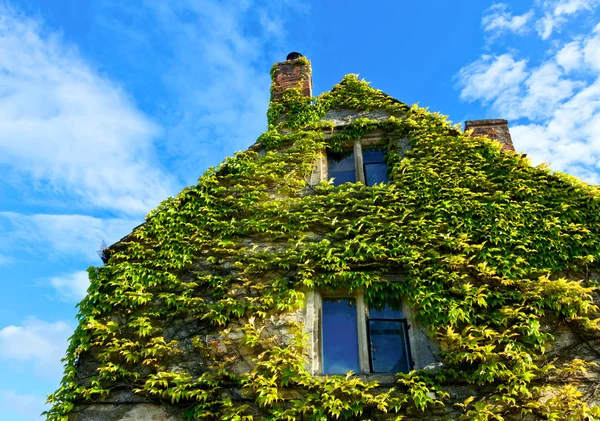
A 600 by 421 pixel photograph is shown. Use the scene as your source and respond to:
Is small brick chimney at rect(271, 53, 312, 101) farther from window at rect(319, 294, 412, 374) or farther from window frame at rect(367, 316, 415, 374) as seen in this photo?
window frame at rect(367, 316, 415, 374)

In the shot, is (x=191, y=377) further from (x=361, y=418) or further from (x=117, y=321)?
(x=361, y=418)

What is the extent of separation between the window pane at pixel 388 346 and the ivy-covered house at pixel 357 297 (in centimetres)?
3

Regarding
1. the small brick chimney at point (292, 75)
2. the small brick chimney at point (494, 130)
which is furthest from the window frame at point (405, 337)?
the small brick chimney at point (292, 75)

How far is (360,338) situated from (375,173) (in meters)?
3.43

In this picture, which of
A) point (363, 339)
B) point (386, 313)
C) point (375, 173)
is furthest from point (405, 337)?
point (375, 173)

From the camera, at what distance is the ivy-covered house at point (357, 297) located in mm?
5832

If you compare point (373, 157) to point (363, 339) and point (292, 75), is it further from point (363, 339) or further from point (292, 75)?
point (363, 339)

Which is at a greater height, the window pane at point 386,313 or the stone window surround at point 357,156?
the stone window surround at point 357,156

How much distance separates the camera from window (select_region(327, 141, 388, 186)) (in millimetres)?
8656

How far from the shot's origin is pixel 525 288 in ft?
21.1

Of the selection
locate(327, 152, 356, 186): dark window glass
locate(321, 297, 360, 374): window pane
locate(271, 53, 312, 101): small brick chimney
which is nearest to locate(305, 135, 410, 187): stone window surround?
locate(327, 152, 356, 186): dark window glass

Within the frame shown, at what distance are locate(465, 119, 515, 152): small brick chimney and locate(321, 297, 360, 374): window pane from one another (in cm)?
435

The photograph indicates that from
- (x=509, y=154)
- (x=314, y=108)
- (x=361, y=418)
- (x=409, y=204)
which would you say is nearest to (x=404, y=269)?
(x=409, y=204)

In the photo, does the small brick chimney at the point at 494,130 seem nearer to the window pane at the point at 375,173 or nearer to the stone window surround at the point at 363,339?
the window pane at the point at 375,173
